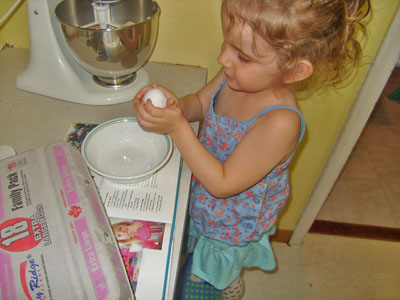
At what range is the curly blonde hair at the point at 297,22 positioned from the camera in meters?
0.48

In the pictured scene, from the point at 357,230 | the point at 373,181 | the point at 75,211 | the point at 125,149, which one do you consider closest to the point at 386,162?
the point at 373,181

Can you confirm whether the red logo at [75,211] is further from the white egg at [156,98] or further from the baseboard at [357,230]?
the baseboard at [357,230]

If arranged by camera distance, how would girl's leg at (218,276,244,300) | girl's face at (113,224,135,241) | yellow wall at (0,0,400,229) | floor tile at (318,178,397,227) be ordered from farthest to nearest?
floor tile at (318,178,397,227), girl's leg at (218,276,244,300), yellow wall at (0,0,400,229), girl's face at (113,224,135,241)

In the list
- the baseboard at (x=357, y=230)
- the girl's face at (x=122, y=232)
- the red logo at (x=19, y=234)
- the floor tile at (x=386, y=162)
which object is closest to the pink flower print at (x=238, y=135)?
the girl's face at (x=122, y=232)

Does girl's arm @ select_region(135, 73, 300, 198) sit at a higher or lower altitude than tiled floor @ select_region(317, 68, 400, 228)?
higher

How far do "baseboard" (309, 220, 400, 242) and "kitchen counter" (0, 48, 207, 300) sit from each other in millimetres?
952

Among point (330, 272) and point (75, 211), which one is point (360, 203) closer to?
point (330, 272)

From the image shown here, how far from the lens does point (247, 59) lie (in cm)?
53

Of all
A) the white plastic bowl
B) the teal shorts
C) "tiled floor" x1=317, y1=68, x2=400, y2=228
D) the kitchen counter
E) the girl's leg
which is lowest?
"tiled floor" x1=317, y1=68, x2=400, y2=228

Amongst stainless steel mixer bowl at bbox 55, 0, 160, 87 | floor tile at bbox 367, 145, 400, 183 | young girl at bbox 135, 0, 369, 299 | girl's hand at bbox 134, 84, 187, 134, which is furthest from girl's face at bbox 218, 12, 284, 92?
floor tile at bbox 367, 145, 400, 183

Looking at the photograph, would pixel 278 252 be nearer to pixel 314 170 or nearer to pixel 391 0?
pixel 314 170

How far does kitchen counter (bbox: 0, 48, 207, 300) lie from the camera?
0.68 meters

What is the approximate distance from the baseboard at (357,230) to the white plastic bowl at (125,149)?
3.51 feet

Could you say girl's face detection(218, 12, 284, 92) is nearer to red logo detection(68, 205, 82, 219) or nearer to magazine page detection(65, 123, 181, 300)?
magazine page detection(65, 123, 181, 300)
